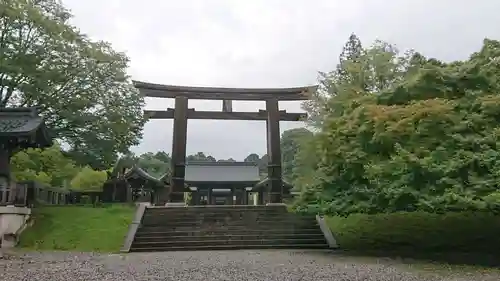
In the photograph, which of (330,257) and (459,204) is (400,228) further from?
(459,204)

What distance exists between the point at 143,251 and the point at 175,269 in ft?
17.9

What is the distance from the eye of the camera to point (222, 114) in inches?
890

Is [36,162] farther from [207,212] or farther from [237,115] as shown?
[237,115]

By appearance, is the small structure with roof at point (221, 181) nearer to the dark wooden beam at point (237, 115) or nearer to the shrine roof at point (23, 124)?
the dark wooden beam at point (237, 115)

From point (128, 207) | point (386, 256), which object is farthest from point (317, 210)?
point (128, 207)

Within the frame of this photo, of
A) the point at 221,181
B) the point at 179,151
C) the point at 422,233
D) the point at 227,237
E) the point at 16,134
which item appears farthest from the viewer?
the point at 221,181

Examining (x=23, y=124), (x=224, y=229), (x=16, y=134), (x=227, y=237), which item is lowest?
(x=227, y=237)

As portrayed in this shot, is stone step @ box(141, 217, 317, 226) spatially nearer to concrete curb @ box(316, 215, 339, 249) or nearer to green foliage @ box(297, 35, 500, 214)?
concrete curb @ box(316, 215, 339, 249)

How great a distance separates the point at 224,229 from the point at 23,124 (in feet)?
25.6

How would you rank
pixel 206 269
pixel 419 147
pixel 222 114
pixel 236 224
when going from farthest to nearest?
pixel 222 114 → pixel 236 224 → pixel 419 147 → pixel 206 269

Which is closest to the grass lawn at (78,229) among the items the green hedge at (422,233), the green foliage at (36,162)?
the green foliage at (36,162)

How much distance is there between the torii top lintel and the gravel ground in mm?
10066

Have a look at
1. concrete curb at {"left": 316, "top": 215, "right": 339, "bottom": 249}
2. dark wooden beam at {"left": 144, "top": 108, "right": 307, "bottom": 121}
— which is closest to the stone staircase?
concrete curb at {"left": 316, "top": 215, "right": 339, "bottom": 249}

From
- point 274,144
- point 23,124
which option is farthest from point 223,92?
point 23,124
